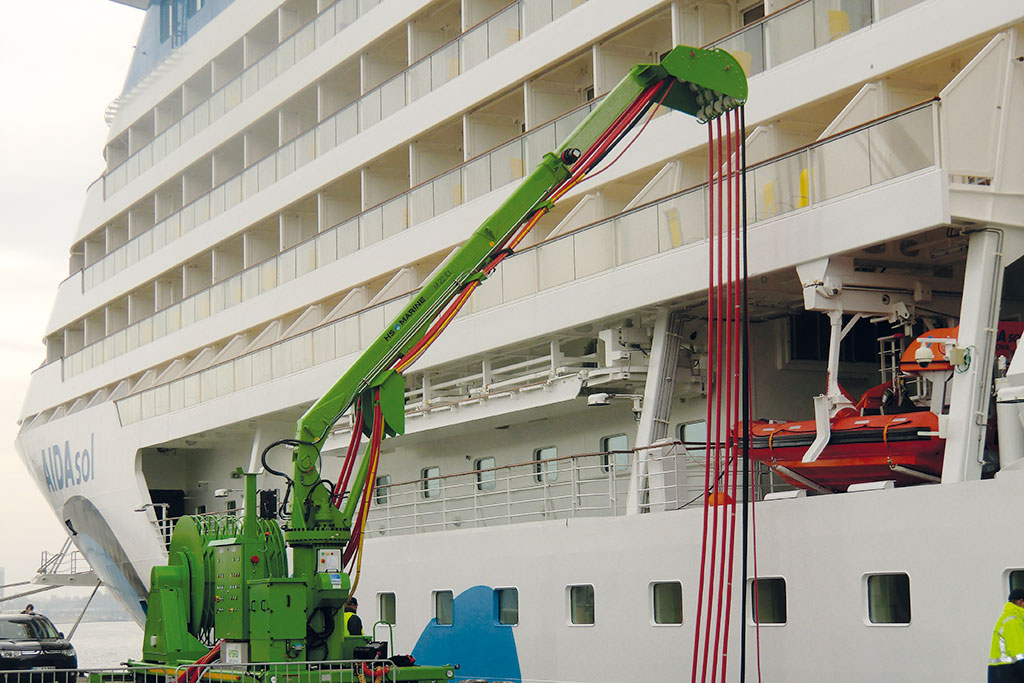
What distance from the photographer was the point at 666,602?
44.2ft

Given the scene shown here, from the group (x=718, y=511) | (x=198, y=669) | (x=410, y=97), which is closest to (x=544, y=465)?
(x=718, y=511)

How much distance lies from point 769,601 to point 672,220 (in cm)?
443

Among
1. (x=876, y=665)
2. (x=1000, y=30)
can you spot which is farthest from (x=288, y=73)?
(x=876, y=665)

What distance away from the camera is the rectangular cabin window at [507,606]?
50.9 feet

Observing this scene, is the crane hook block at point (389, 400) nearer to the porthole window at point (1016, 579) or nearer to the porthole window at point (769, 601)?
the porthole window at point (769, 601)

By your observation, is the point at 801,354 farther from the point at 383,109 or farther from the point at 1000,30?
the point at 383,109

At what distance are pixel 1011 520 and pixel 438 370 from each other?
10.5m

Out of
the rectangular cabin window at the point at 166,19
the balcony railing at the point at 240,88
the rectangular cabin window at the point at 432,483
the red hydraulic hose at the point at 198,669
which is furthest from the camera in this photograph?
the rectangular cabin window at the point at 166,19

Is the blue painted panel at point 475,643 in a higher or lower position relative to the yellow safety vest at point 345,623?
lower

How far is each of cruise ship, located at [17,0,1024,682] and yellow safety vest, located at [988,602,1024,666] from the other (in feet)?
2.51

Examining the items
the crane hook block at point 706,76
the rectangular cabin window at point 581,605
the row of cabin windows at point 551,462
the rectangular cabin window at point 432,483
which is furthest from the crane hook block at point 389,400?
the rectangular cabin window at point 432,483

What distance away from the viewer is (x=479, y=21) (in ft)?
67.3

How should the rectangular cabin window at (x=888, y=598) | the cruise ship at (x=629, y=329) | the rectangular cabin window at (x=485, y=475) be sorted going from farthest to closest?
the rectangular cabin window at (x=485, y=475), the cruise ship at (x=629, y=329), the rectangular cabin window at (x=888, y=598)

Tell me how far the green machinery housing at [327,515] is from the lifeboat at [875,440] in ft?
10.6
